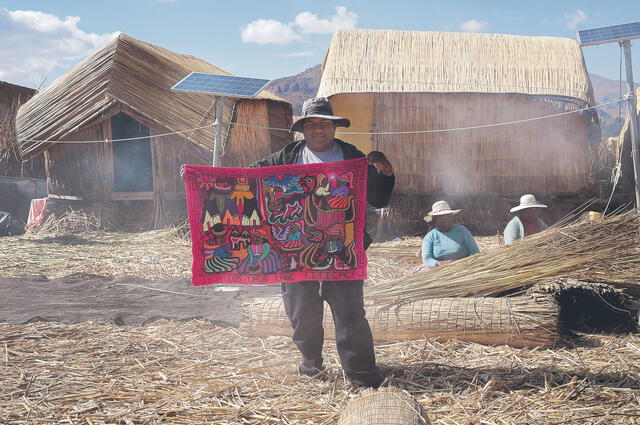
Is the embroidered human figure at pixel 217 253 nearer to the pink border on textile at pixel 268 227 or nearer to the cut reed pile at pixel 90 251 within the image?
the pink border on textile at pixel 268 227

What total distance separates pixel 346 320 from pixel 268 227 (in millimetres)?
678

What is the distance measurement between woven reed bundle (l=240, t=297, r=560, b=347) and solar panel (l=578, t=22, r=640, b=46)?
460 cm

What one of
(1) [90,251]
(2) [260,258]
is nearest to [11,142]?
(1) [90,251]

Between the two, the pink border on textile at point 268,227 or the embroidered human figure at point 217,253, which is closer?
the pink border on textile at point 268,227

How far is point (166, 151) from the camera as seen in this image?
1157cm

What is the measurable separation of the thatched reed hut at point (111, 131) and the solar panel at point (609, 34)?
6.00 m

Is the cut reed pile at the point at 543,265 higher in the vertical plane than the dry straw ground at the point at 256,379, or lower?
higher

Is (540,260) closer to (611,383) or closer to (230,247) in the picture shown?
(611,383)

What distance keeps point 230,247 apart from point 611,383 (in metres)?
2.20

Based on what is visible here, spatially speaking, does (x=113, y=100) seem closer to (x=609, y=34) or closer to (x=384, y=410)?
(x=609, y=34)

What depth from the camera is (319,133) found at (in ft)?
11.4

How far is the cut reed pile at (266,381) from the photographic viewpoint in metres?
3.01

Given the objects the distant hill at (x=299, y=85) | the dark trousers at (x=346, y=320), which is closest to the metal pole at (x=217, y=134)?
the dark trousers at (x=346, y=320)

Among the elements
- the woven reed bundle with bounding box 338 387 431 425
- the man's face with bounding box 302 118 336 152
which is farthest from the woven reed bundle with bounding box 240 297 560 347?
the woven reed bundle with bounding box 338 387 431 425
